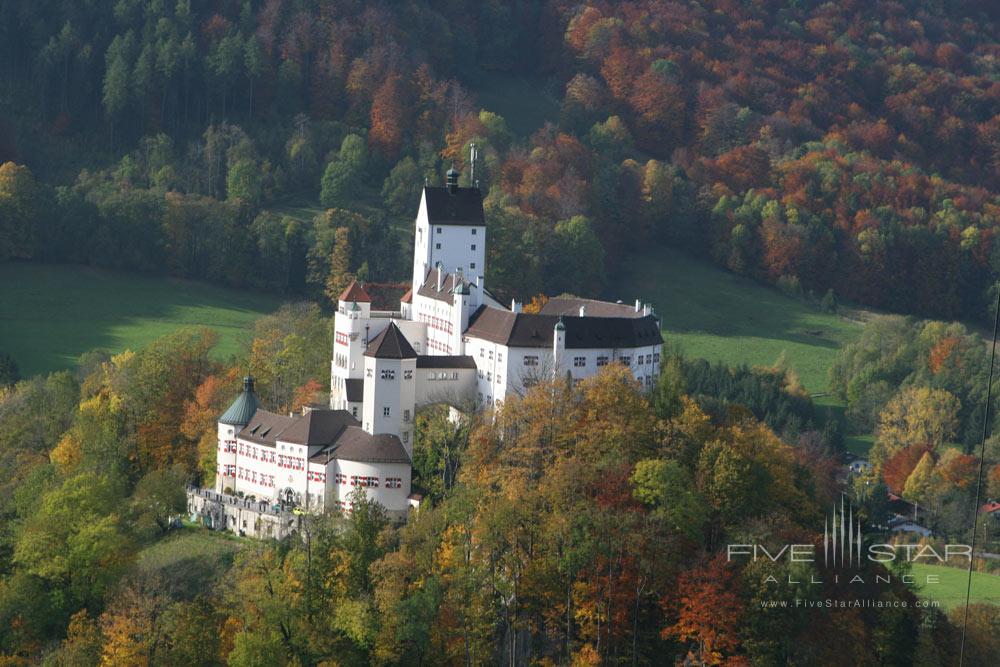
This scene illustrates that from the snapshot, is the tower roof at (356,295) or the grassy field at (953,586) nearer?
the grassy field at (953,586)

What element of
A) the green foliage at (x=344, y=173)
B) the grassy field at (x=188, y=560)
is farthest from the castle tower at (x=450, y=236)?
the green foliage at (x=344, y=173)

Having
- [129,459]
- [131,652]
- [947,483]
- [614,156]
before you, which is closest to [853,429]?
[947,483]

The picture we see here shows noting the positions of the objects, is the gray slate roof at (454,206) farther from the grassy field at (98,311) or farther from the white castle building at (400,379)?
the grassy field at (98,311)

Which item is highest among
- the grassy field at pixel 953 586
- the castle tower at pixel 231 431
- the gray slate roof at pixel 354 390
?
the gray slate roof at pixel 354 390

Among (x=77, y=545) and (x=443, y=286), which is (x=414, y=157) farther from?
(x=77, y=545)

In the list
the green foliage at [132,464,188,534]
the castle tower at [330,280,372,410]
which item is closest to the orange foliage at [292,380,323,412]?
the castle tower at [330,280,372,410]

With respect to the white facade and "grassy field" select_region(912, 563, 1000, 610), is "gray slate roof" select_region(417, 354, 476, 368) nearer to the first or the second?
the white facade

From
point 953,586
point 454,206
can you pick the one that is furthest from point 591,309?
point 953,586

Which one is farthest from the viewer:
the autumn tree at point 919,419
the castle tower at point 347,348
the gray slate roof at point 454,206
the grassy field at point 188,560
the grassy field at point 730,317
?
the grassy field at point 730,317
